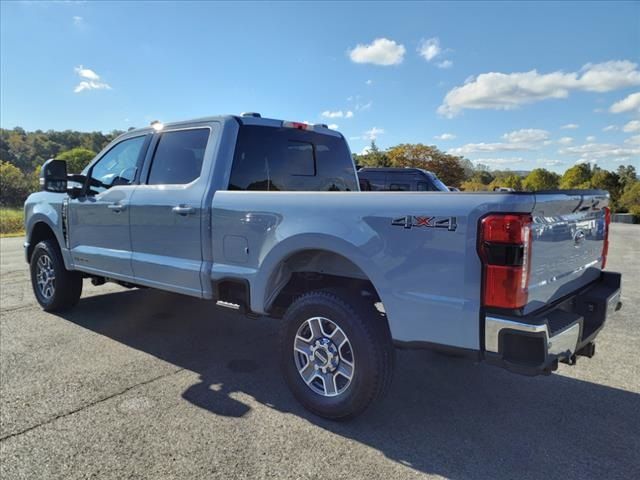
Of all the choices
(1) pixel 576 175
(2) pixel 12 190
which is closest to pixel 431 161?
(1) pixel 576 175

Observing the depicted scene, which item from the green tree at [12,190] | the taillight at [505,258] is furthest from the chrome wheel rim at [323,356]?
the green tree at [12,190]

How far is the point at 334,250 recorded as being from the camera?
3014mm

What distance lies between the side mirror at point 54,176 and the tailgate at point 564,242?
185 inches

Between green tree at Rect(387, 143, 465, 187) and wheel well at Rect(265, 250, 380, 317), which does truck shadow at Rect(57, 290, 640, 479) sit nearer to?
wheel well at Rect(265, 250, 380, 317)

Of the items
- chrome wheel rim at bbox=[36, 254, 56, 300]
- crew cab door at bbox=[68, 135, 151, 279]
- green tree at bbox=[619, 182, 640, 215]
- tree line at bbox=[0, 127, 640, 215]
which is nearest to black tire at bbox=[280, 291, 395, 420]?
crew cab door at bbox=[68, 135, 151, 279]

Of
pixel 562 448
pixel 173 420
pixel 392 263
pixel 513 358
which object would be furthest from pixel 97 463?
pixel 562 448

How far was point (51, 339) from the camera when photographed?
474cm

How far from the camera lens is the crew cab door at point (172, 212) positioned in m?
3.88

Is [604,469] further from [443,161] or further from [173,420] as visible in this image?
[443,161]

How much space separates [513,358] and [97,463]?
7.77 feet

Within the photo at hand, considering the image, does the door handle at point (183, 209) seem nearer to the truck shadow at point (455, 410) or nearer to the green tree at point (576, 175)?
the truck shadow at point (455, 410)

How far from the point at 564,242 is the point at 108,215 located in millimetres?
4068

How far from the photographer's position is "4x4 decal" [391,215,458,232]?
255 centimetres

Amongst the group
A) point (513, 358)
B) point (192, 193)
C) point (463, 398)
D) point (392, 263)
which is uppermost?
point (192, 193)
